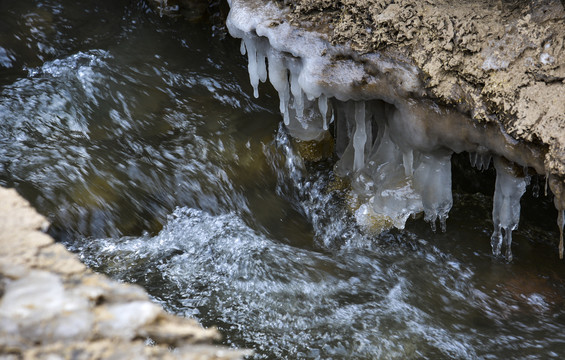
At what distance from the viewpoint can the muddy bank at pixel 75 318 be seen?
1141 millimetres

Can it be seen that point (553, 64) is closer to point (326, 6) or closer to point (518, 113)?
point (518, 113)

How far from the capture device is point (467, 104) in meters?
2.67

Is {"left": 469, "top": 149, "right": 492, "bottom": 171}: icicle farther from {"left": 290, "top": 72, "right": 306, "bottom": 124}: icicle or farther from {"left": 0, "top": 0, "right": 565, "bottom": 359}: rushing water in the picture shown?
{"left": 290, "top": 72, "right": 306, "bottom": 124}: icicle

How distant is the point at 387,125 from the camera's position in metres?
3.22

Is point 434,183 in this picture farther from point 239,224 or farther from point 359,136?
point 239,224

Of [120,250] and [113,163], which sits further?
[113,163]

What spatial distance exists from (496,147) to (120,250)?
196 centimetres

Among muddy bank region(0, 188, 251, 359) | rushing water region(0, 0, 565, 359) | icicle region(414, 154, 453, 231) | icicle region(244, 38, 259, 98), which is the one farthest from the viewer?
icicle region(244, 38, 259, 98)

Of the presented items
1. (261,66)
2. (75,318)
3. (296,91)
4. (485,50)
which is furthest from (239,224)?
(75,318)

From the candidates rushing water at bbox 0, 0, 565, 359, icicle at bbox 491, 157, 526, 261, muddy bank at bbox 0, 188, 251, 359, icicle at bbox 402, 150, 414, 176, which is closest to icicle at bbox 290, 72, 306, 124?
rushing water at bbox 0, 0, 565, 359

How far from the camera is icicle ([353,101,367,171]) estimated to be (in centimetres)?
324

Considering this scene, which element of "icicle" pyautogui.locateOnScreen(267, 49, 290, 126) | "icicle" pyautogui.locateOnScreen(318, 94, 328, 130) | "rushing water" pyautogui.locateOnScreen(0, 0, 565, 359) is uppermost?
"icicle" pyautogui.locateOnScreen(267, 49, 290, 126)

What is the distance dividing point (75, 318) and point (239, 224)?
2.27 meters

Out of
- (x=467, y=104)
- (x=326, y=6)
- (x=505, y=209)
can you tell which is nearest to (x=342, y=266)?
(x=505, y=209)
